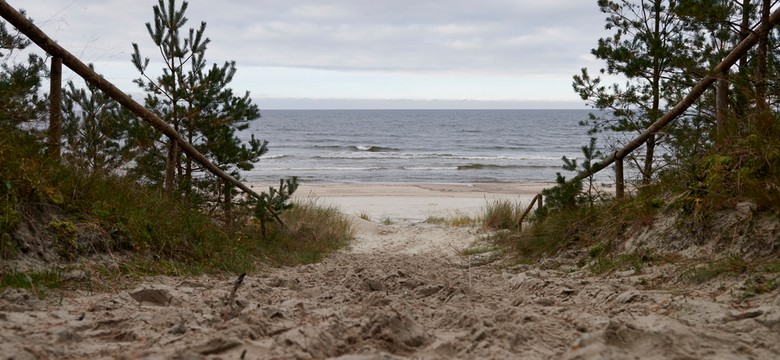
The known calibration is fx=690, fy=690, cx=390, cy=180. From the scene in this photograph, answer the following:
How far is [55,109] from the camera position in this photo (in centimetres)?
606

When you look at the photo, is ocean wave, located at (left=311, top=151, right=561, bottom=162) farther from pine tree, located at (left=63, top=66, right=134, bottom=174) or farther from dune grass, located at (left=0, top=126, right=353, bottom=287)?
dune grass, located at (left=0, top=126, right=353, bottom=287)

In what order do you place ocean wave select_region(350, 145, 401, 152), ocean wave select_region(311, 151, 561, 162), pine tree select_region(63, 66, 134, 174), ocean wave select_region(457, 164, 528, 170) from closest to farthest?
pine tree select_region(63, 66, 134, 174) → ocean wave select_region(457, 164, 528, 170) → ocean wave select_region(311, 151, 561, 162) → ocean wave select_region(350, 145, 401, 152)

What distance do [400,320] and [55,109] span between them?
4.09m

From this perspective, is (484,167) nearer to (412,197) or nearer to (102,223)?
(412,197)

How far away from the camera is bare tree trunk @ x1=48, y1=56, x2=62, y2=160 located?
5.90 metres

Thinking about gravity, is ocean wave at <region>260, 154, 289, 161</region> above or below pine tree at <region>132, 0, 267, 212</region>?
below

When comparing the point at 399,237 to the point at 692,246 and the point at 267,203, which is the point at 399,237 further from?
the point at 692,246

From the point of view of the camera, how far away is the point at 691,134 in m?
6.88

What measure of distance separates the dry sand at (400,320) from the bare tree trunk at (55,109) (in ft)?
5.29

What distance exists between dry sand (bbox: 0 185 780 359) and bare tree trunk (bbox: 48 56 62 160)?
1.61 meters

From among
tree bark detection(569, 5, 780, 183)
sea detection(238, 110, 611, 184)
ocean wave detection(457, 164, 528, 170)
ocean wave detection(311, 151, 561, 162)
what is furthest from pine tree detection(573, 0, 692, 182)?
ocean wave detection(311, 151, 561, 162)

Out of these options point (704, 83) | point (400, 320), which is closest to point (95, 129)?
point (400, 320)

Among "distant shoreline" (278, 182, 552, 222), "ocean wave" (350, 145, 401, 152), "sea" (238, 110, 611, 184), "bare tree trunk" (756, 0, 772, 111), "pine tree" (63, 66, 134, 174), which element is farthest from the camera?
"ocean wave" (350, 145, 401, 152)

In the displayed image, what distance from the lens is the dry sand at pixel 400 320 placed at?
10.5 ft
